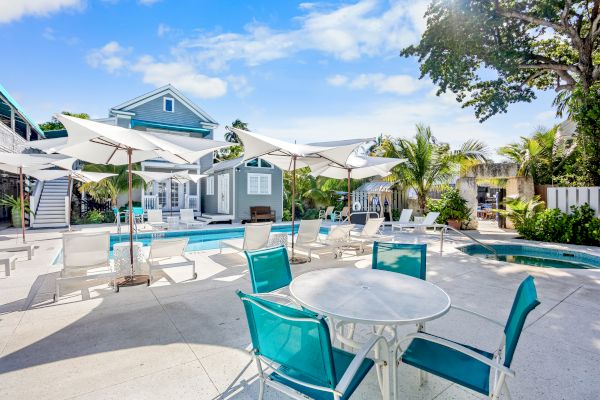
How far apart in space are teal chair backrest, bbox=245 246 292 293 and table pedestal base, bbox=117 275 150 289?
3318 millimetres

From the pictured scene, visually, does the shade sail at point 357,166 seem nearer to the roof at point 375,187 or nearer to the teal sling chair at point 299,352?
the teal sling chair at point 299,352

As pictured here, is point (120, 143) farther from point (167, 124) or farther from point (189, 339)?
point (167, 124)

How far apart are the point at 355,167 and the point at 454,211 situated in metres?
7.44

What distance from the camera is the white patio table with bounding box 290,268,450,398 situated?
2.24 m

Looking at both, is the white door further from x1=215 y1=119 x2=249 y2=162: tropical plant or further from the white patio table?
the white patio table

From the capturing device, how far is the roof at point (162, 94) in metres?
17.8

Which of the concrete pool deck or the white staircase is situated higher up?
the white staircase

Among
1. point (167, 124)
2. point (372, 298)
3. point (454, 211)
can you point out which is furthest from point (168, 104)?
point (372, 298)

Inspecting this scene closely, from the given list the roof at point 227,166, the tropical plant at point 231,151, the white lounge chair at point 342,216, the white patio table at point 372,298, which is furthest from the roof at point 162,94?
the white patio table at point 372,298

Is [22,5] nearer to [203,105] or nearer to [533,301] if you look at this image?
[203,105]

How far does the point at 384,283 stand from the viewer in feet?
9.93

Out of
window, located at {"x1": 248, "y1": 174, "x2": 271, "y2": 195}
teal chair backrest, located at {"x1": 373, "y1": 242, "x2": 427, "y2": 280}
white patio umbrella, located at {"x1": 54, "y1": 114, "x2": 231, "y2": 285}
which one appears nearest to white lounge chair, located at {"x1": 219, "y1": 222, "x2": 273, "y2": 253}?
white patio umbrella, located at {"x1": 54, "y1": 114, "x2": 231, "y2": 285}

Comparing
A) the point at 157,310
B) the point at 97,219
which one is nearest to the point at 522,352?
the point at 157,310

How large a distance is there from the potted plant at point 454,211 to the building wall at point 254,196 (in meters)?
9.62
